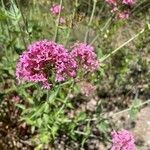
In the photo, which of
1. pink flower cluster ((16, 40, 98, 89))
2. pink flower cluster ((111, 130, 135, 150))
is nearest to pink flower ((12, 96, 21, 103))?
pink flower cluster ((111, 130, 135, 150))

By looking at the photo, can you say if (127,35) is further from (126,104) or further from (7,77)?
(7,77)

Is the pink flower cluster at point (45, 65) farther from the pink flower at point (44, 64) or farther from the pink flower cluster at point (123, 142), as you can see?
the pink flower cluster at point (123, 142)

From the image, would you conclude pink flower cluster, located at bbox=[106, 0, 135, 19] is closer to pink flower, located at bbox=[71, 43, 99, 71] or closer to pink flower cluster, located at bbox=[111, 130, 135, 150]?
pink flower, located at bbox=[71, 43, 99, 71]

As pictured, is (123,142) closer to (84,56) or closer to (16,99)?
(84,56)

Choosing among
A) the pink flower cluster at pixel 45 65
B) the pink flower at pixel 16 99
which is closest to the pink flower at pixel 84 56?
the pink flower cluster at pixel 45 65

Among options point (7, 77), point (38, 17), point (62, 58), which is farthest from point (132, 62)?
point (62, 58)
